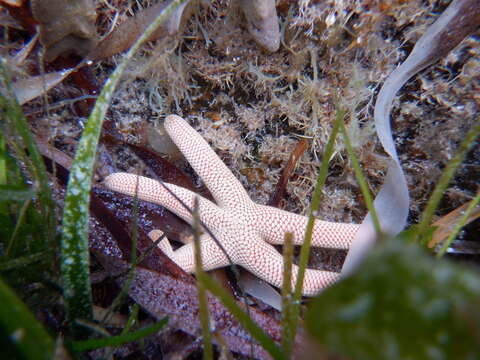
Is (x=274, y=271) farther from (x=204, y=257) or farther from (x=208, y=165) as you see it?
(x=208, y=165)

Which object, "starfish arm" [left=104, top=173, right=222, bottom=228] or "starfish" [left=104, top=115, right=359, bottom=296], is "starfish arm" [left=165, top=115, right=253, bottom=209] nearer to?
"starfish" [left=104, top=115, right=359, bottom=296]

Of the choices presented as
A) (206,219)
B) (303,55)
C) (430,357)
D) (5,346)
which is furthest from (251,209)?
(430,357)

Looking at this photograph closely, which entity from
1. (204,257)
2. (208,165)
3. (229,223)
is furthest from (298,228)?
(208,165)

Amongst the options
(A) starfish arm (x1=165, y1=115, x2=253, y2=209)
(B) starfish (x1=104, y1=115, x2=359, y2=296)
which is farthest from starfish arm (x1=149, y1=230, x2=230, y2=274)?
(A) starfish arm (x1=165, y1=115, x2=253, y2=209)

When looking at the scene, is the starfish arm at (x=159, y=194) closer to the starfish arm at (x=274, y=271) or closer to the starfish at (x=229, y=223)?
the starfish at (x=229, y=223)

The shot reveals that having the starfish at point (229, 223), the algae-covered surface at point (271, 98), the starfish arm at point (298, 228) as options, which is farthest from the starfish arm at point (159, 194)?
the starfish arm at point (298, 228)

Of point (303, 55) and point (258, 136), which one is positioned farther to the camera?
point (258, 136)

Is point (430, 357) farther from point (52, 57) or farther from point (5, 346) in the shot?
point (52, 57)
